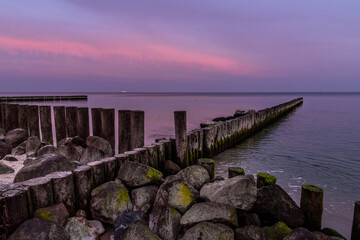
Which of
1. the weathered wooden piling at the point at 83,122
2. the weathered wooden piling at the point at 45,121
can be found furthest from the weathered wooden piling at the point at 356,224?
the weathered wooden piling at the point at 45,121

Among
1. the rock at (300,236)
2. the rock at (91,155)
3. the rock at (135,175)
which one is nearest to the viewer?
the rock at (300,236)

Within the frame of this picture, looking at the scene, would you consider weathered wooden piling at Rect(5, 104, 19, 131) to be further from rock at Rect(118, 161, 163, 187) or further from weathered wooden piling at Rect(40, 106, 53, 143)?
rock at Rect(118, 161, 163, 187)

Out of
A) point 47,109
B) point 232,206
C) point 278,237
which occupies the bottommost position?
point 278,237

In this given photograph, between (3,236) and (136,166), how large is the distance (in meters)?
1.94

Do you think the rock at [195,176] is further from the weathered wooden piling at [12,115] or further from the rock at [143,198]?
the weathered wooden piling at [12,115]

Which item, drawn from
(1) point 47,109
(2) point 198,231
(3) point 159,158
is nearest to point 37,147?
(1) point 47,109

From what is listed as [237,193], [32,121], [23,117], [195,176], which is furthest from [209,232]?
[23,117]

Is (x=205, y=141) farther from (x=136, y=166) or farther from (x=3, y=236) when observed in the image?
(x=3, y=236)

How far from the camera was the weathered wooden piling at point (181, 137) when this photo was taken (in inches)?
209

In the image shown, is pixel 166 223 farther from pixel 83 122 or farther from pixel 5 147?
pixel 5 147

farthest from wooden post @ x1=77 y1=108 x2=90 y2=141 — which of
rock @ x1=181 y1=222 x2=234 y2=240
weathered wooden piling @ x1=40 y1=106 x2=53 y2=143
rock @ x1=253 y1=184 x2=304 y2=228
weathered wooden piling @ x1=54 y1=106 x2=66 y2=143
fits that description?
rock @ x1=253 y1=184 x2=304 y2=228

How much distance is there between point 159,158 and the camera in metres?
5.11

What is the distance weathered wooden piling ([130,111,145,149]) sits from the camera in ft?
19.0

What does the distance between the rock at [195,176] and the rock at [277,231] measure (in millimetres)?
1328
